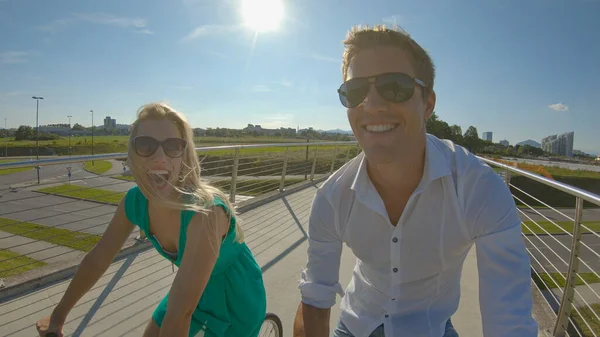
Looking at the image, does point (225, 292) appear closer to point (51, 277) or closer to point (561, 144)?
point (51, 277)

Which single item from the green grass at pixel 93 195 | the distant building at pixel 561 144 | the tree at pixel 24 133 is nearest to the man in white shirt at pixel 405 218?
the green grass at pixel 93 195

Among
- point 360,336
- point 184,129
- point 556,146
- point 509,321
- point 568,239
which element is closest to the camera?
point 509,321

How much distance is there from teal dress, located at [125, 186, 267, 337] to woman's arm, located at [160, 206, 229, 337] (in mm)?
107

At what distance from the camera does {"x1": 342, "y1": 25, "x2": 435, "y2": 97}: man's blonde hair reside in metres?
1.30

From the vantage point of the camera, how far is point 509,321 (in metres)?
1.11

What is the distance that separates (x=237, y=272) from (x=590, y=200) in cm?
175

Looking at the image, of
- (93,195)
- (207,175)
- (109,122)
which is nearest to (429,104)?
(207,175)

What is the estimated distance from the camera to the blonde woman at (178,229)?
53.9 inches

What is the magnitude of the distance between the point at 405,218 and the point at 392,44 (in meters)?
0.65

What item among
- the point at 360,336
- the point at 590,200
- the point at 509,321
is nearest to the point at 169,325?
the point at 360,336

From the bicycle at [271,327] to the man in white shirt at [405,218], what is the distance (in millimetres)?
648

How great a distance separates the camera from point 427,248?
1295mm

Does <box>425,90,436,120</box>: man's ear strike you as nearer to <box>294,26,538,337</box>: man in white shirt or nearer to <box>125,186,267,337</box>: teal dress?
<box>294,26,538,337</box>: man in white shirt

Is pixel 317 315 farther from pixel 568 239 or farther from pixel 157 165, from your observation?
pixel 568 239
